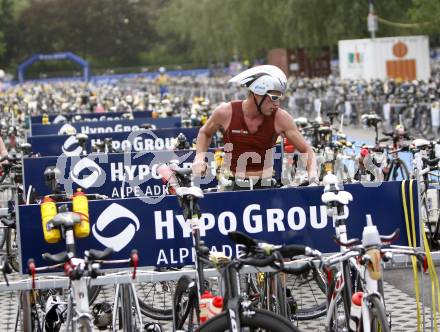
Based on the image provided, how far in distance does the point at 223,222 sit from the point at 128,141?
9.02 m

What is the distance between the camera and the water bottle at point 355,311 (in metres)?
7.12

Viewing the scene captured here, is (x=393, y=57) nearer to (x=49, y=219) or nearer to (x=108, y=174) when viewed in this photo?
(x=108, y=174)

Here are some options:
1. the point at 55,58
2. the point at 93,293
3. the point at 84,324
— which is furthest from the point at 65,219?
the point at 55,58

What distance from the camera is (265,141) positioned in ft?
31.7

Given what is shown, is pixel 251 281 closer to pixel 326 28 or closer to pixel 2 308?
pixel 2 308

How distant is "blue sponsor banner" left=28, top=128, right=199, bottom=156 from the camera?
55.4 feet

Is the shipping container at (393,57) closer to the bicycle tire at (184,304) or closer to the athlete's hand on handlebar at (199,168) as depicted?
the athlete's hand on handlebar at (199,168)

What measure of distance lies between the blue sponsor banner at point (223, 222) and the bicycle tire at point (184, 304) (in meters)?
0.17

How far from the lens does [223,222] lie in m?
8.23

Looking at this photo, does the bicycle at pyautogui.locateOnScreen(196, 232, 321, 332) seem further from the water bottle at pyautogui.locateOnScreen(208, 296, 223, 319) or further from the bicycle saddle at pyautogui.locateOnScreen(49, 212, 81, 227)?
the bicycle saddle at pyautogui.locateOnScreen(49, 212, 81, 227)

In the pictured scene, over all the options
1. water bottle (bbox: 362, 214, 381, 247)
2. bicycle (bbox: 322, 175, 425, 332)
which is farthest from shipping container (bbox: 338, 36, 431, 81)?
water bottle (bbox: 362, 214, 381, 247)

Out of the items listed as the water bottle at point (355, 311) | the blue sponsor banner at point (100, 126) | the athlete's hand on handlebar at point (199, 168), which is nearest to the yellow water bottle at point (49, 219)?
the athlete's hand on handlebar at point (199, 168)

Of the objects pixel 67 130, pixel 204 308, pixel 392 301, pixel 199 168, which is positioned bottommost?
pixel 392 301

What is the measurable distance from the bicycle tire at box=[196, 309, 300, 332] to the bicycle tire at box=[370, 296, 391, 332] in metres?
0.54
